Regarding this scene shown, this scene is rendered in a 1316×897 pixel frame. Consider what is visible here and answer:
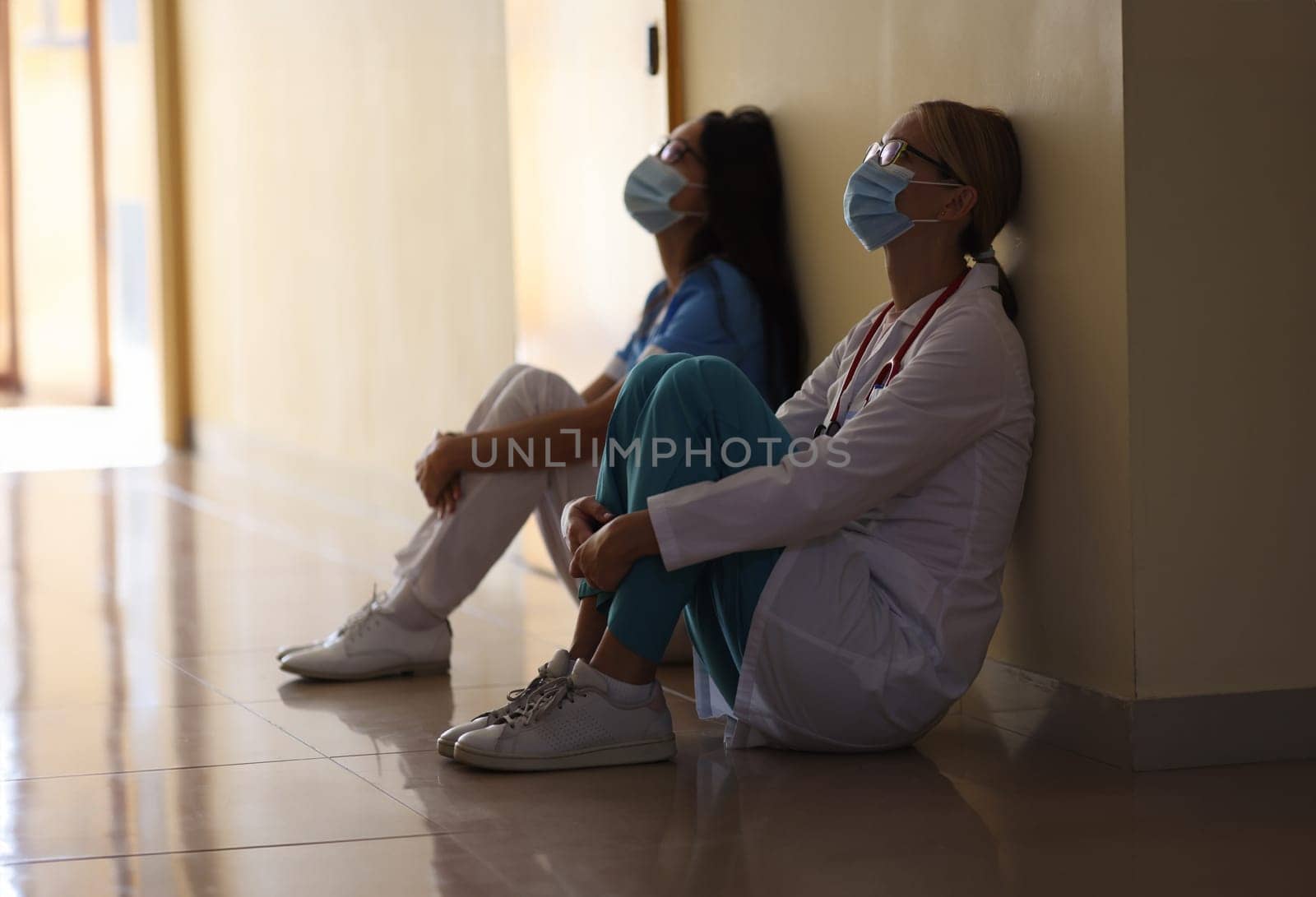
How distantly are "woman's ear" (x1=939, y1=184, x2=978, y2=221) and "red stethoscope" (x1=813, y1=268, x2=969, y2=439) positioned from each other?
0.09 meters

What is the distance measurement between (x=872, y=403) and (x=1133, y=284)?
381 millimetres

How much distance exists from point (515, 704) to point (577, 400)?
812mm

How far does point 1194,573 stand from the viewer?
2.32 m

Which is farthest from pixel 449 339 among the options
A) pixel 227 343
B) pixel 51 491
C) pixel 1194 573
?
pixel 1194 573

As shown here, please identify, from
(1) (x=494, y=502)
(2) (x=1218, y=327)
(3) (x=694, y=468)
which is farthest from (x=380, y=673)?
(2) (x=1218, y=327)

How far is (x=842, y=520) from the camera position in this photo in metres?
2.27

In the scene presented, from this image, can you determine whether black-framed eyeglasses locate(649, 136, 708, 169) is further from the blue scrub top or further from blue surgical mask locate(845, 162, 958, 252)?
blue surgical mask locate(845, 162, 958, 252)

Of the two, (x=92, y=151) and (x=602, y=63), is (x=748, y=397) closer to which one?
(x=602, y=63)

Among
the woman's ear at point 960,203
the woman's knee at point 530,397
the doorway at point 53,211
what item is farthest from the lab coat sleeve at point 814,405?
the doorway at point 53,211

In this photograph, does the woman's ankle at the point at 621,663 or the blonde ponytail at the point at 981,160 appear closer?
the woman's ankle at the point at 621,663

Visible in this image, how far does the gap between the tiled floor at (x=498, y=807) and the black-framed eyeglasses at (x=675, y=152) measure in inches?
38.5

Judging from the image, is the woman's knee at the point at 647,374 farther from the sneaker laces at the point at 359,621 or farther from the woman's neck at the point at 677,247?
the sneaker laces at the point at 359,621

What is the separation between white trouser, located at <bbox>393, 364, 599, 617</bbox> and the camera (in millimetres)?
3006

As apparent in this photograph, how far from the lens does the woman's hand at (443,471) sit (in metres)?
2.96
